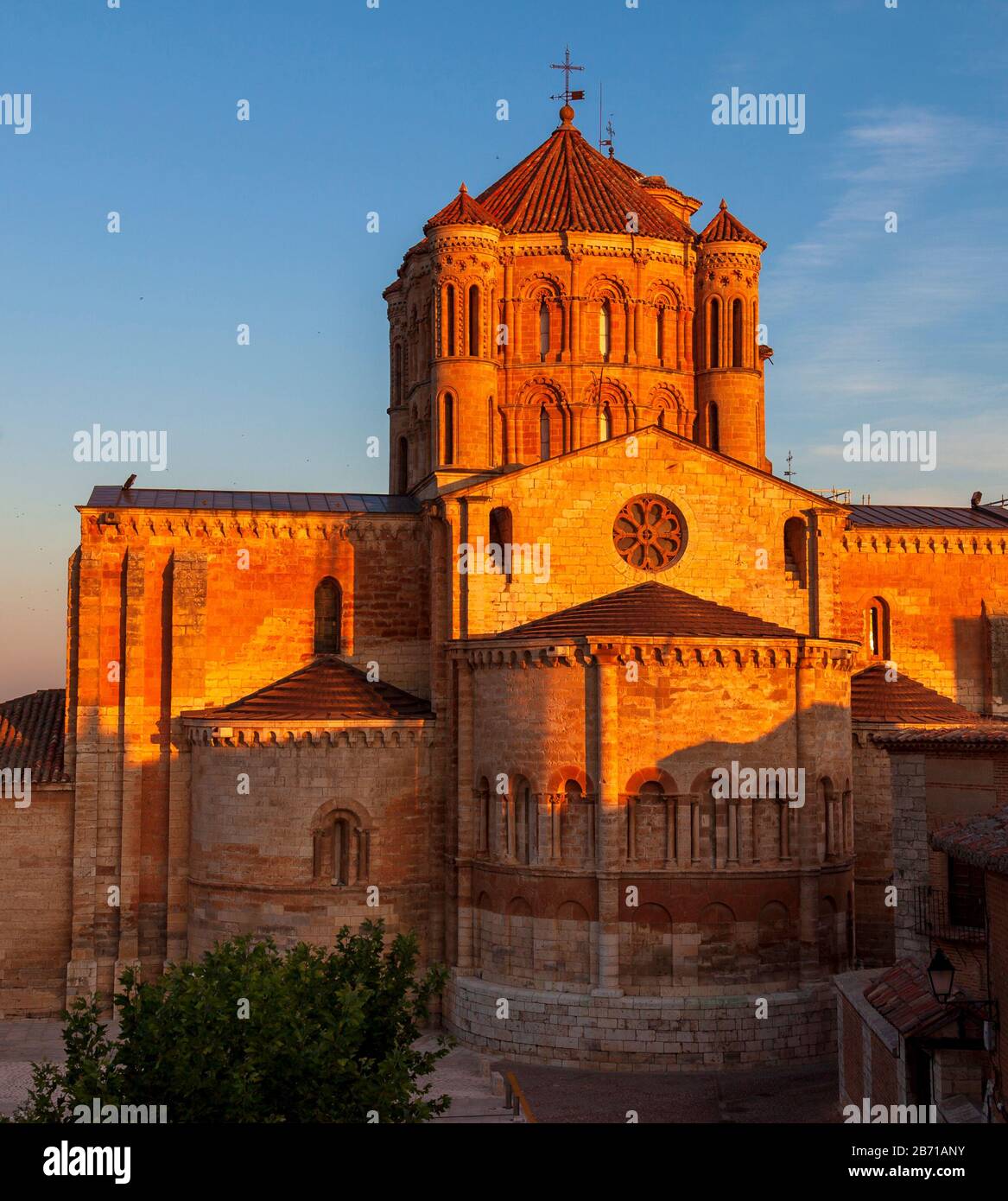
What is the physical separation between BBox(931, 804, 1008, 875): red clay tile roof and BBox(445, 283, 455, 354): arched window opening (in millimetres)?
21074

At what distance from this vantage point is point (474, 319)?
127 ft

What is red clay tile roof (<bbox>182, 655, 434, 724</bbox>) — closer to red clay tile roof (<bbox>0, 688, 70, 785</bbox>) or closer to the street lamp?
red clay tile roof (<bbox>0, 688, 70, 785</bbox>)

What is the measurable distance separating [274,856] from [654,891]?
8.91 metres

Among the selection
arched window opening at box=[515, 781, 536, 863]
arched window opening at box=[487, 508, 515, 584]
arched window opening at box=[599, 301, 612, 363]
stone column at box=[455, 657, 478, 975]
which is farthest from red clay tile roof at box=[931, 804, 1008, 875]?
arched window opening at box=[599, 301, 612, 363]

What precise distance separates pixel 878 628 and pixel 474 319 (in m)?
13.9

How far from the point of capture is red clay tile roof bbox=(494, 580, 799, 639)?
1240 inches

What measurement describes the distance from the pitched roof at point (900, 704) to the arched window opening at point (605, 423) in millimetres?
9328

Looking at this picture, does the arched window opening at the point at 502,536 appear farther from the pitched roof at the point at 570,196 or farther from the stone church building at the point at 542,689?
the pitched roof at the point at 570,196

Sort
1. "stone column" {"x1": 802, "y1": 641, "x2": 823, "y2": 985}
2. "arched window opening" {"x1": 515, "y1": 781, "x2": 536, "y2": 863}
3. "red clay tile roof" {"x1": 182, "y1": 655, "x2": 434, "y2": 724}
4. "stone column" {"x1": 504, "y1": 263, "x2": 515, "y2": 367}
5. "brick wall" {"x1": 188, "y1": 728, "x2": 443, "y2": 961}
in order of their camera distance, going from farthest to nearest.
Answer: "stone column" {"x1": 504, "y1": 263, "x2": 515, "y2": 367} < "red clay tile roof" {"x1": 182, "y1": 655, "x2": 434, "y2": 724} < "brick wall" {"x1": 188, "y1": 728, "x2": 443, "y2": 961} < "arched window opening" {"x1": 515, "y1": 781, "x2": 536, "y2": 863} < "stone column" {"x1": 802, "y1": 641, "x2": 823, "y2": 985}

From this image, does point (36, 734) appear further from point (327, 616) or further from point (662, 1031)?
point (662, 1031)

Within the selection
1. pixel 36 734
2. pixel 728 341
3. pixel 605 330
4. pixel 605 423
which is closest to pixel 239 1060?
pixel 36 734
